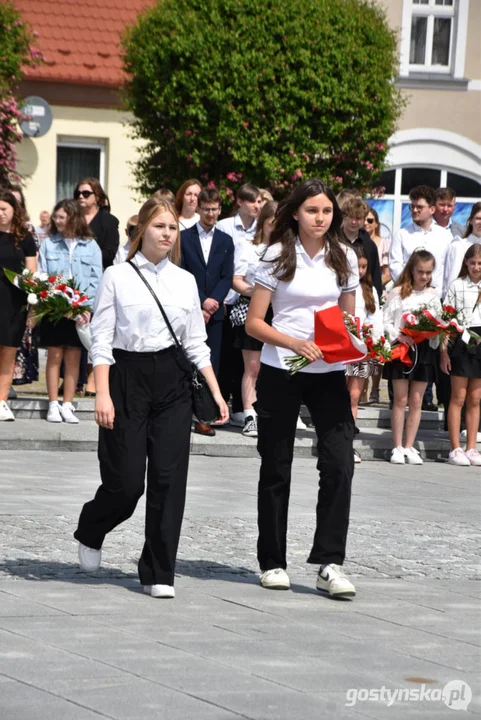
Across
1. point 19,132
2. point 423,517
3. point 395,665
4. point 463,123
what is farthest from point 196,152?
point 395,665

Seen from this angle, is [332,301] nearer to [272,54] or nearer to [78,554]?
[78,554]

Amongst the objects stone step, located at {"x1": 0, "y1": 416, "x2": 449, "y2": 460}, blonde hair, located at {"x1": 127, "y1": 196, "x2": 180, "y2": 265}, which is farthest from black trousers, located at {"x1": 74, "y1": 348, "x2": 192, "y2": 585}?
stone step, located at {"x1": 0, "y1": 416, "x2": 449, "y2": 460}

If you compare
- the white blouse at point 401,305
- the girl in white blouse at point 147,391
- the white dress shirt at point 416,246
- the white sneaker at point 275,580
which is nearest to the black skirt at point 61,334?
the white blouse at point 401,305

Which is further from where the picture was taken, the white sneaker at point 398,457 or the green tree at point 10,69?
the green tree at point 10,69

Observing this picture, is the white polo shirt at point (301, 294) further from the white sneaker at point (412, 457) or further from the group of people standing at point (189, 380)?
Result: the white sneaker at point (412, 457)

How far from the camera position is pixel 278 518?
6.86 m

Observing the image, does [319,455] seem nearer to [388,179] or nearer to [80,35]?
[388,179]

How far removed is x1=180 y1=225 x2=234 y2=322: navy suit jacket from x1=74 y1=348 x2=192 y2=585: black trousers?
5896mm

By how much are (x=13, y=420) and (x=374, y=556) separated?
574 cm

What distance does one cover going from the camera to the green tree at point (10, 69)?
70.6ft

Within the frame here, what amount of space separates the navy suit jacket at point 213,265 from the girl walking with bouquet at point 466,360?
1.99m

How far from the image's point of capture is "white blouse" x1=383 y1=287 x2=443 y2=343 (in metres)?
12.3

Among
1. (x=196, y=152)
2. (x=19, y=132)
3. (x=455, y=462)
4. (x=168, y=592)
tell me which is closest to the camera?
(x=168, y=592)

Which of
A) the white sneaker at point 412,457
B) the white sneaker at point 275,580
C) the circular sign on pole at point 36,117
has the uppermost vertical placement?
the circular sign on pole at point 36,117
